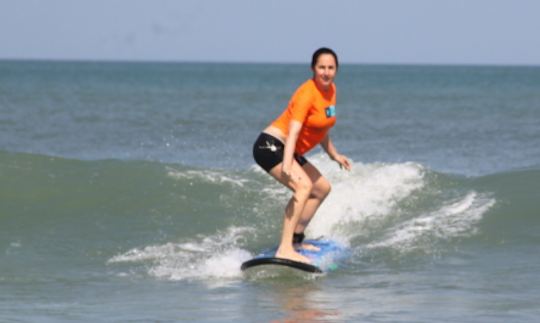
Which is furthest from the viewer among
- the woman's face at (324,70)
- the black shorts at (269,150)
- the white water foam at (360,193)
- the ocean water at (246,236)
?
the white water foam at (360,193)

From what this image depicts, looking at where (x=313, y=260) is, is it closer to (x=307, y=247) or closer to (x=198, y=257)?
(x=307, y=247)

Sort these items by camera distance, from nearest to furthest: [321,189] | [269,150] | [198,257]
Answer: [269,150] < [321,189] < [198,257]

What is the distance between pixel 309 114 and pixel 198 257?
2.13 metres

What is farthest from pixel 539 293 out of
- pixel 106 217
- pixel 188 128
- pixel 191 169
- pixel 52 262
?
pixel 188 128

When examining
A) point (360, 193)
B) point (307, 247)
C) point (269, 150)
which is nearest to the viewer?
point (269, 150)

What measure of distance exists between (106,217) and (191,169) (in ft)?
10.2

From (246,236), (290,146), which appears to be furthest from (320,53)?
(246,236)

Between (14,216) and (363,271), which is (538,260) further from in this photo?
(14,216)

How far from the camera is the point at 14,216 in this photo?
42.4 feet

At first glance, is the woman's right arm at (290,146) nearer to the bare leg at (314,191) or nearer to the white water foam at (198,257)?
the bare leg at (314,191)

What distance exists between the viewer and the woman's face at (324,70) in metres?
9.24

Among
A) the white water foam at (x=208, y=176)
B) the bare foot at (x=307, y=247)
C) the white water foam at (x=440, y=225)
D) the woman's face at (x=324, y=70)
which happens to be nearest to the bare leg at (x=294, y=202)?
the bare foot at (x=307, y=247)

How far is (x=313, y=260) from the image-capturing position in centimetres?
966

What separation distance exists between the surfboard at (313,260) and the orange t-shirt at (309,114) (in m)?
0.91
